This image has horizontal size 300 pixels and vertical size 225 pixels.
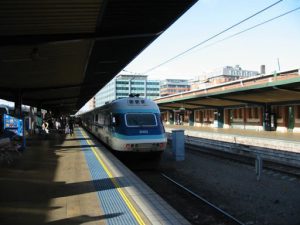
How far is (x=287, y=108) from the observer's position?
1414 inches

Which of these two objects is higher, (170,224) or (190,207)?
(170,224)

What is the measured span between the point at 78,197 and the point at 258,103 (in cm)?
3352

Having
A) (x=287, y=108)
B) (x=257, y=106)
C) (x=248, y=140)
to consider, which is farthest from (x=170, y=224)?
(x=257, y=106)

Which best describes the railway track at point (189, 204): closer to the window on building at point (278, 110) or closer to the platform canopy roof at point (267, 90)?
the platform canopy roof at point (267, 90)

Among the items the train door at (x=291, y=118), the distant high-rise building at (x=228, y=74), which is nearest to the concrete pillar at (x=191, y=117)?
the train door at (x=291, y=118)

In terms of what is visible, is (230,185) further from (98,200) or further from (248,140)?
(248,140)

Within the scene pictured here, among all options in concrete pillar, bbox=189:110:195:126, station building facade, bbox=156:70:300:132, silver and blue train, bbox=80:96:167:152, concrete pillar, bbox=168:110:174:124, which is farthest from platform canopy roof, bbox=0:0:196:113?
concrete pillar, bbox=168:110:174:124

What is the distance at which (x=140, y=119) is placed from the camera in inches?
661

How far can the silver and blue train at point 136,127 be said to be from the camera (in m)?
15.9

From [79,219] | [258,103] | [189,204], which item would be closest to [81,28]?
[189,204]

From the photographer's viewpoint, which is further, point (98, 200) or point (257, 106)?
point (257, 106)

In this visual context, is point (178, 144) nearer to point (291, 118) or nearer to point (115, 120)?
point (115, 120)

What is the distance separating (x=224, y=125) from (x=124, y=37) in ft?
127

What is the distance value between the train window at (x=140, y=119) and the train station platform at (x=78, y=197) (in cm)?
391
